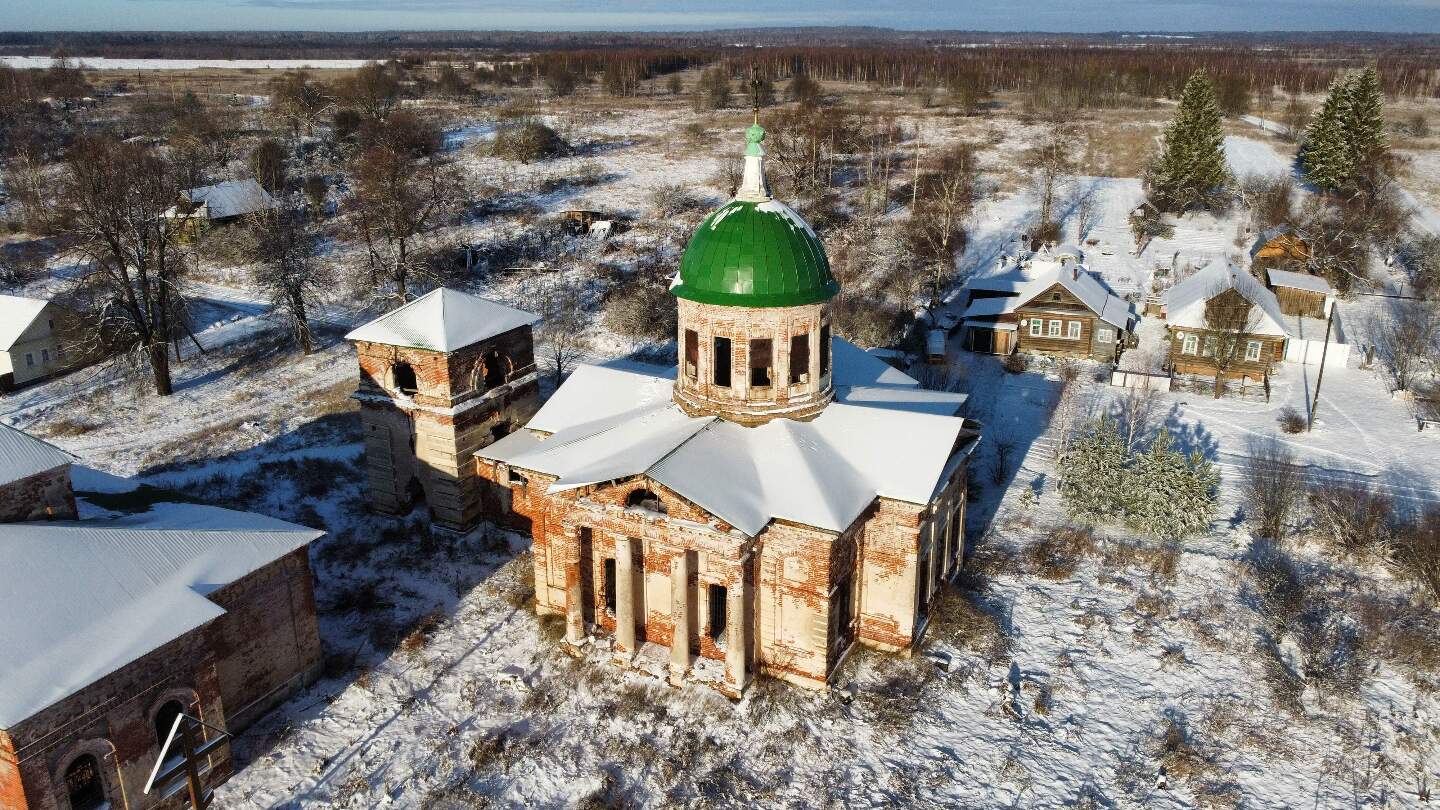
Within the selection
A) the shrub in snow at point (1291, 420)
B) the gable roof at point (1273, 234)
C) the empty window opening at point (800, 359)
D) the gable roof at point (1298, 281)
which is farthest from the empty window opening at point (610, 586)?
the gable roof at point (1273, 234)

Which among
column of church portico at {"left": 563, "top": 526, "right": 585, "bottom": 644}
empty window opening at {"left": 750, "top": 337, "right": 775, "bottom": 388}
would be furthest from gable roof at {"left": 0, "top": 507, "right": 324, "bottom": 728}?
empty window opening at {"left": 750, "top": 337, "right": 775, "bottom": 388}

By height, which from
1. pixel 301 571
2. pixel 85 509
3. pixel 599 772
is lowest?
pixel 599 772

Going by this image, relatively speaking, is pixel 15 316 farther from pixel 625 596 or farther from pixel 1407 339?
pixel 1407 339

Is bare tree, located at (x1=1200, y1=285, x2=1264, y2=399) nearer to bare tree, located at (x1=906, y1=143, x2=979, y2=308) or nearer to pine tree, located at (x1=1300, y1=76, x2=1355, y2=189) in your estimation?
bare tree, located at (x1=906, y1=143, x2=979, y2=308)

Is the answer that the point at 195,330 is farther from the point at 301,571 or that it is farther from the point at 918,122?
the point at 918,122

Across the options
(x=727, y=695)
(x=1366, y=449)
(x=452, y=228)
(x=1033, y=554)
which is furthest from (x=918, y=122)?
(x=727, y=695)
